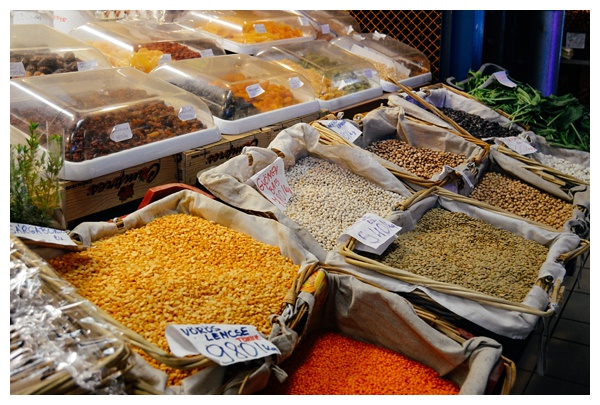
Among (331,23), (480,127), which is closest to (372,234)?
(480,127)

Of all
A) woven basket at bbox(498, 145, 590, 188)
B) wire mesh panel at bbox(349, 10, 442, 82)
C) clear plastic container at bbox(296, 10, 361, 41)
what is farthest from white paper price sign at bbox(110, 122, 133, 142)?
wire mesh panel at bbox(349, 10, 442, 82)

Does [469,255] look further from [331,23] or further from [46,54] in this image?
[331,23]

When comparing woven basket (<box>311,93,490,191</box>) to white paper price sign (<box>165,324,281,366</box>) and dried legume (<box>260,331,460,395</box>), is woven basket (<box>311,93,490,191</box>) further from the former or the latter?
white paper price sign (<box>165,324,281,366</box>)

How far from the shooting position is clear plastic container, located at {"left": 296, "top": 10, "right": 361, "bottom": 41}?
4262 mm

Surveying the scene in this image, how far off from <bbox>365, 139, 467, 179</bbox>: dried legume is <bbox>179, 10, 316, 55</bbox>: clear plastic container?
1.34 meters

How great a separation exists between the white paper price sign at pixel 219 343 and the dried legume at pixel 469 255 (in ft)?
2.12

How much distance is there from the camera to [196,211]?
6.68 ft

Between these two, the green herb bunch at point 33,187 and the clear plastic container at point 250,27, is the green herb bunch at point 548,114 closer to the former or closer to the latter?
the clear plastic container at point 250,27

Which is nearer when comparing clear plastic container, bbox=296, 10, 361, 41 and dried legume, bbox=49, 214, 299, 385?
dried legume, bbox=49, 214, 299, 385

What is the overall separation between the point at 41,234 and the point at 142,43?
199 cm

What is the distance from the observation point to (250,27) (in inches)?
151

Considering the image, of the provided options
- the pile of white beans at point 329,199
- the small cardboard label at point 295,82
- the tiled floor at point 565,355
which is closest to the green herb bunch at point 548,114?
the tiled floor at point 565,355

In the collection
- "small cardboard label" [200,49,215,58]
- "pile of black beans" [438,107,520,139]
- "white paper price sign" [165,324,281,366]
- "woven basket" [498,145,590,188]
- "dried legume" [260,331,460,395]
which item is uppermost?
"small cardboard label" [200,49,215,58]
